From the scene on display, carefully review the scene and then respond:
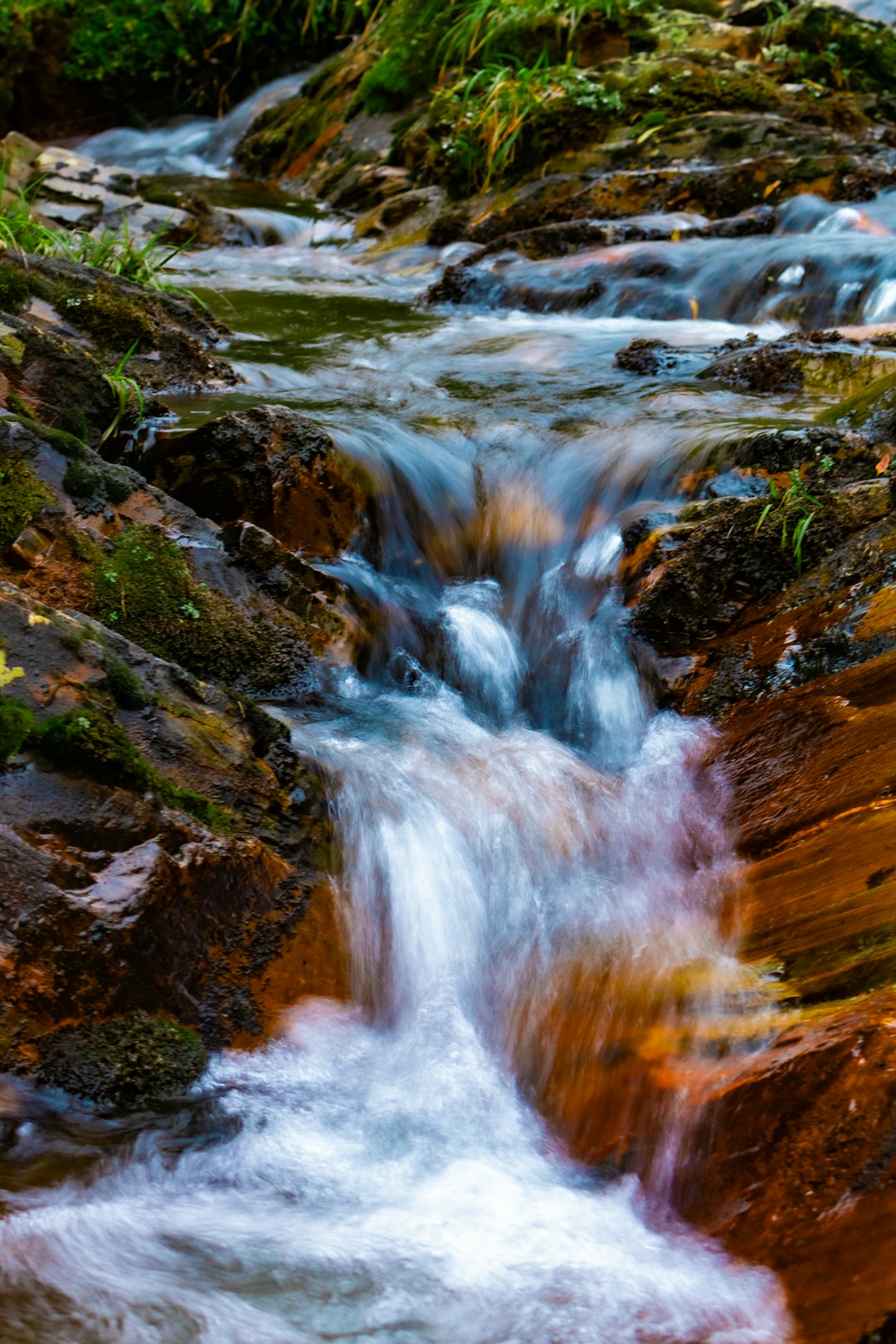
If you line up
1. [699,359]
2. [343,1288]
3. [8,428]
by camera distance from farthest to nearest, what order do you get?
[699,359]
[8,428]
[343,1288]

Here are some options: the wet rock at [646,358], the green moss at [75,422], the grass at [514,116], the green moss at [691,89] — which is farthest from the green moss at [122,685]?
the green moss at [691,89]

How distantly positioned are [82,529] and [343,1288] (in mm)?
2329

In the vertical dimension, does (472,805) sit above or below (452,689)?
below

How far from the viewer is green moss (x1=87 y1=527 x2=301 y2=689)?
3.44m

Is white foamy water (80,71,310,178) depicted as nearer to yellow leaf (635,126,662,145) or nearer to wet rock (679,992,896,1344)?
yellow leaf (635,126,662,145)

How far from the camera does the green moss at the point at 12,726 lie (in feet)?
8.07

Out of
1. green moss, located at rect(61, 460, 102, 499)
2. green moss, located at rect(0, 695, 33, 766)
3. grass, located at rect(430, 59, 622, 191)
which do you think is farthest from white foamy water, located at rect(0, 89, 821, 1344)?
grass, located at rect(430, 59, 622, 191)

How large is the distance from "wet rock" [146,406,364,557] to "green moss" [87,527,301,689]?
2.18ft

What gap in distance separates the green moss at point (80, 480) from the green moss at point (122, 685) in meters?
0.89

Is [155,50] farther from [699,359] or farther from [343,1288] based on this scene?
[343,1288]

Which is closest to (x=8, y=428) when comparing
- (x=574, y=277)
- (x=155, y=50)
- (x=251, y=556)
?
(x=251, y=556)

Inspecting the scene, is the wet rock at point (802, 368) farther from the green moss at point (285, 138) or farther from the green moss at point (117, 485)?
the green moss at point (285, 138)

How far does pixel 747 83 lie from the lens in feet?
33.0

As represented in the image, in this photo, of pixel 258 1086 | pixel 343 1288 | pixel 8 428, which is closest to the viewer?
pixel 343 1288
